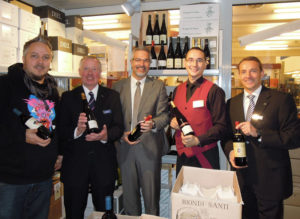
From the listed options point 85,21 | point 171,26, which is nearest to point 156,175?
point 171,26

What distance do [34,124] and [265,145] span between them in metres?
1.61

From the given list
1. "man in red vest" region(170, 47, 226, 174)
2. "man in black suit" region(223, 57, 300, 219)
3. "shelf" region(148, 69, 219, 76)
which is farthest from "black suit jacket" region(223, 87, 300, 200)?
"shelf" region(148, 69, 219, 76)

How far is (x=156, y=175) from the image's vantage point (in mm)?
2158

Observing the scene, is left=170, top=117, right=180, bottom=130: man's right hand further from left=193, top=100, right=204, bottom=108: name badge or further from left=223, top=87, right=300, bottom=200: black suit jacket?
left=223, top=87, right=300, bottom=200: black suit jacket

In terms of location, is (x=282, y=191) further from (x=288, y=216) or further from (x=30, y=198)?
(x=30, y=198)

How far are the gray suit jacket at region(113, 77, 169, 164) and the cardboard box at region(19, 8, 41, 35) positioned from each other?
0.98 m

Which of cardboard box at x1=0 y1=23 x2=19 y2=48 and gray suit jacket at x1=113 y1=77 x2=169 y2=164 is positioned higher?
cardboard box at x1=0 y1=23 x2=19 y2=48

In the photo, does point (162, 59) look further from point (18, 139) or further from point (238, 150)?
point (18, 139)

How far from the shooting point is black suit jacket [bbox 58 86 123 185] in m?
1.89

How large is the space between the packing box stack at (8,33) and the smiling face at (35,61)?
0.35 m

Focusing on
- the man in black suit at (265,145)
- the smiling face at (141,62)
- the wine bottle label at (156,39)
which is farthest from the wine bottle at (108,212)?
the wine bottle label at (156,39)

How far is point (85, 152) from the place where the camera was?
6.25 ft

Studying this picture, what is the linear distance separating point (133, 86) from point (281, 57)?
2.35m

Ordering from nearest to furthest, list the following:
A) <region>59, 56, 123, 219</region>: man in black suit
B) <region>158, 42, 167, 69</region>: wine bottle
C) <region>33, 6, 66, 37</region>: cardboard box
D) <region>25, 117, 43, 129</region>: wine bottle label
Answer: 1. <region>25, 117, 43, 129</region>: wine bottle label
2. <region>59, 56, 123, 219</region>: man in black suit
3. <region>33, 6, 66, 37</region>: cardboard box
4. <region>158, 42, 167, 69</region>: wine bottle
